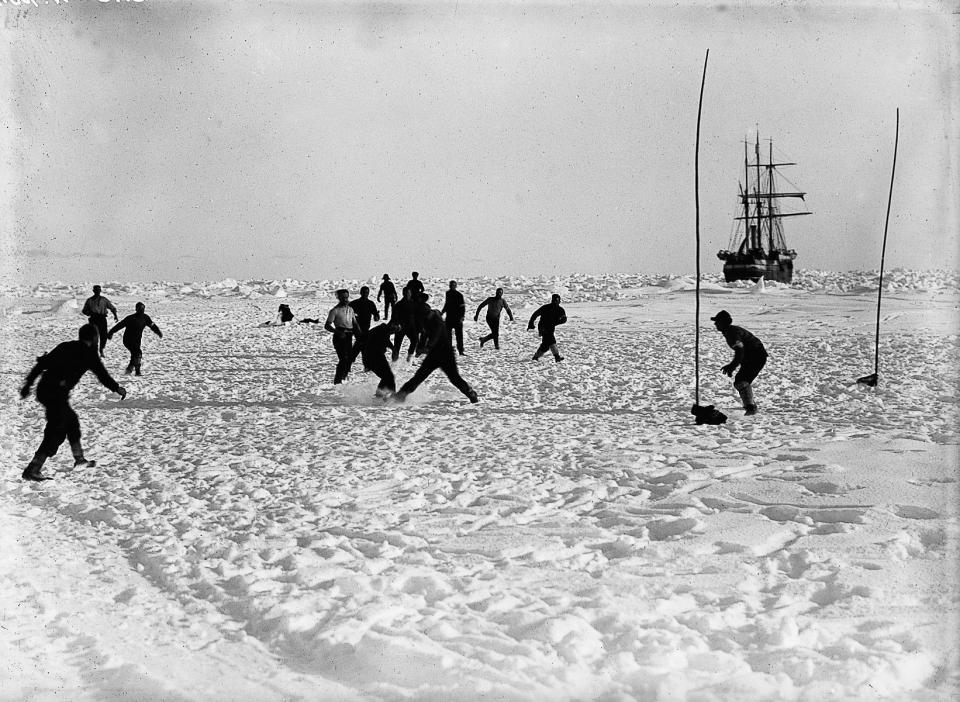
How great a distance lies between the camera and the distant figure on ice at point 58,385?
8.25 m

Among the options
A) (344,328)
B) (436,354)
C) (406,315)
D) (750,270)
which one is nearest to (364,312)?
(344,328)

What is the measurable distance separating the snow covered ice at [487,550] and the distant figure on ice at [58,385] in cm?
28

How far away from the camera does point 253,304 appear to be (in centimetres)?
4969

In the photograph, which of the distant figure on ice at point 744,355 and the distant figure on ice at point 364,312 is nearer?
the distant figure on ice at point 744,355

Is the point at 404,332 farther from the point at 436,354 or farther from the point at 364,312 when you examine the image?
the point at 436,354

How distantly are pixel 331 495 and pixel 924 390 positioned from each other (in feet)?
31.0

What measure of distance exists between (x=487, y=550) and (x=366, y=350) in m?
7.11

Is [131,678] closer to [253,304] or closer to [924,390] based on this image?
[924,390]

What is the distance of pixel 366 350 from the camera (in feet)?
42.2

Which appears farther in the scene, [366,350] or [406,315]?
[406,315]

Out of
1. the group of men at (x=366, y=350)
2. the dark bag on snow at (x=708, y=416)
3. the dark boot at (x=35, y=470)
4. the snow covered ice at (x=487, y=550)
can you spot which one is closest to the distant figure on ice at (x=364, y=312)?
the group of men at (x=366, y=350)

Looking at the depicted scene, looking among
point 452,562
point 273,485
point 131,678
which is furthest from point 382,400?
point 131,678

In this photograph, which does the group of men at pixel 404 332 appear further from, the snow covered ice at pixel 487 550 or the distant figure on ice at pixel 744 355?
the distant figure on ice at pixel 744 355

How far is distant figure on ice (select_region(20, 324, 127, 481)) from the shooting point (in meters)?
8.25
